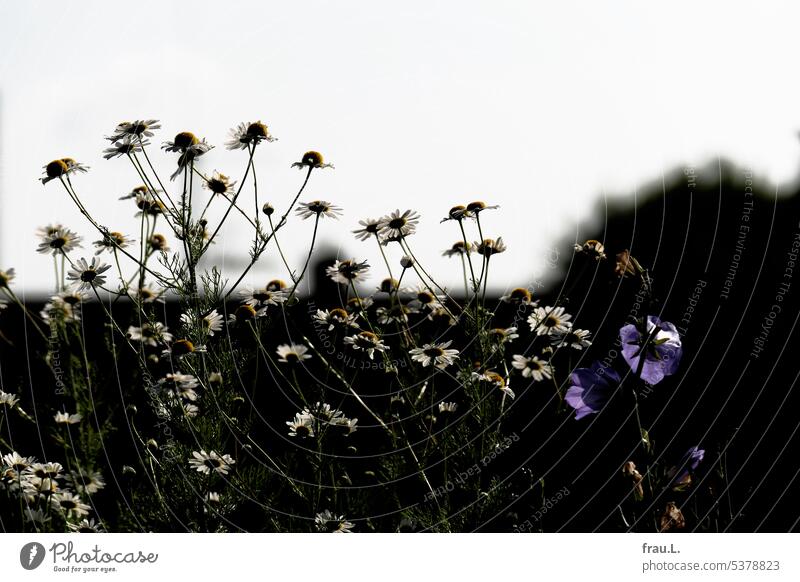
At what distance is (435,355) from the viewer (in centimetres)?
165

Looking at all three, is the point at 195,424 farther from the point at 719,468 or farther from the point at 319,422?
the point at 719,468

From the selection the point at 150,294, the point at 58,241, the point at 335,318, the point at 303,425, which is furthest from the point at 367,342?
the point at 58,241

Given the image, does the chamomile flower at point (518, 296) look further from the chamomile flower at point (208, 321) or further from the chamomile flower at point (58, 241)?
the chamomile flower at point (58, 241)

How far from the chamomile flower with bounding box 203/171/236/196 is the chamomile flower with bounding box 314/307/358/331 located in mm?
343

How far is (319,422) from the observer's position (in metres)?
1.66

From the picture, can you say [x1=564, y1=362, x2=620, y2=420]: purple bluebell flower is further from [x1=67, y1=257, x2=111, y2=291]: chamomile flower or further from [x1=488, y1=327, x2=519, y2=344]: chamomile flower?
[x1=67, y1=257, x2=111, y2=291]: chamomile flower

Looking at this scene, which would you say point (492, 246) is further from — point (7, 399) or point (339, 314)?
point (7, 399)

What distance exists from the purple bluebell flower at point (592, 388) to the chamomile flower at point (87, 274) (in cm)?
97

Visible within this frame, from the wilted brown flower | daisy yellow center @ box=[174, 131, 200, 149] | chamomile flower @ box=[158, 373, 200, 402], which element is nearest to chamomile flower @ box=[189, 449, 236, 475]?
chamomile flower @ box=[158, 373, 200, 402]

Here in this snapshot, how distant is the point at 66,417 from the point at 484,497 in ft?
2.99

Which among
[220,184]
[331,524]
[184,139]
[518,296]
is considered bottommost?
[331,524]

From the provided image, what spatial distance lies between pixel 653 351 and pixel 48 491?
120 centimetres

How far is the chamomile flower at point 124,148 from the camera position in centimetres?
149
